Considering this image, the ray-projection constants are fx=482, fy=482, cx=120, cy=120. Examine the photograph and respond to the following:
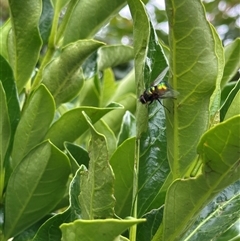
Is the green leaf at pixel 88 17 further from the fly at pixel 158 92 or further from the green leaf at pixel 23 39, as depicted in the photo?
the fly at pixel 158 92

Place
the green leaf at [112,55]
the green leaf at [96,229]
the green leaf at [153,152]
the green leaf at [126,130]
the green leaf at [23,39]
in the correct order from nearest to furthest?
the green leaf at [96,229], the green leaf at [153,152], the green leaf at [23,39], the green leaf at [126,130], the green leaf at [112,55]

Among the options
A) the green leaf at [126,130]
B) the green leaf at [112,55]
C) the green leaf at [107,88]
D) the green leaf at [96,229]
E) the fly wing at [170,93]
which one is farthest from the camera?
the green leaf at [107,88]

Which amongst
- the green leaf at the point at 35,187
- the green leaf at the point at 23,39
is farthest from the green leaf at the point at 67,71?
the green leaf at the point at 35,187

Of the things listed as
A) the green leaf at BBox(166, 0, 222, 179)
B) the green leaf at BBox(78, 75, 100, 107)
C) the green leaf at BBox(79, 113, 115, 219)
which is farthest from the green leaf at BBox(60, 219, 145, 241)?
the green leaf at BBox(78, 75, 100, 107)

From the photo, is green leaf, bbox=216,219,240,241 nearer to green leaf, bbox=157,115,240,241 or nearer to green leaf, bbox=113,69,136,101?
green leaf, bbox=157,115,240,241

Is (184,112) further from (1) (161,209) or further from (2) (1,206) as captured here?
(2) (1,206)

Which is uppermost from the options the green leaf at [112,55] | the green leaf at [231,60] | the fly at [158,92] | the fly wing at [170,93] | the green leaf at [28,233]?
the fly wing at [170,93]

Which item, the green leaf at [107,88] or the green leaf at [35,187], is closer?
the green leaf at [35,187]
